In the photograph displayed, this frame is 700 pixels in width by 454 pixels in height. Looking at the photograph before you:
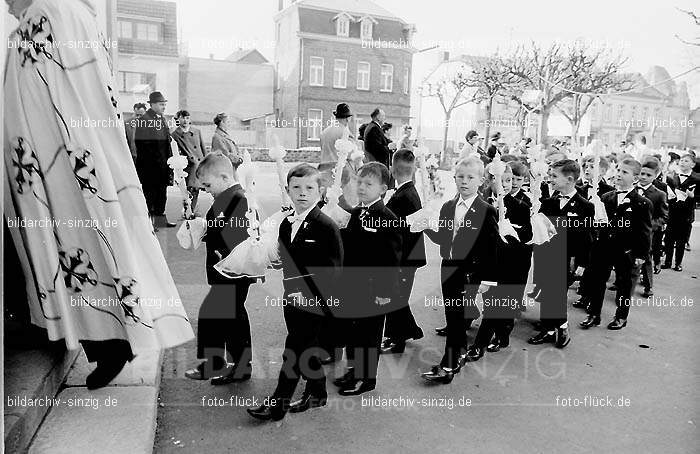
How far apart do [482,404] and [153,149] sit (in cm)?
687

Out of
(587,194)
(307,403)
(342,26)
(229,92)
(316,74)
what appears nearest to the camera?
(307,403)

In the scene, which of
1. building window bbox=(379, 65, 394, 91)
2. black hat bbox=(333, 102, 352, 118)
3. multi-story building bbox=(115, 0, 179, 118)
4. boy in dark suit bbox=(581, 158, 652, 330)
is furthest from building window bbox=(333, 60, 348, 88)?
boy in dark suit bbox=(581, 158, 652, 330)

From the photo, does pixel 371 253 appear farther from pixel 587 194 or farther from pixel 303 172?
pixel 587 194

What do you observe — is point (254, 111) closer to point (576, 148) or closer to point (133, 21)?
point (133, 21)

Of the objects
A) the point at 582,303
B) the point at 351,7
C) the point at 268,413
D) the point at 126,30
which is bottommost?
A: the point at 582,303

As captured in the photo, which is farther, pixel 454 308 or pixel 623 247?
pixel 623 247

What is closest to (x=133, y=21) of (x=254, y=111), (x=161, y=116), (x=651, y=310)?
(x=254, y=111)

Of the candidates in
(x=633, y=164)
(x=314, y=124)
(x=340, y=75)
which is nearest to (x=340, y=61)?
(x=340, y=75)

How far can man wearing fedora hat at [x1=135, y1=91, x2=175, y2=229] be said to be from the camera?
9016 mm

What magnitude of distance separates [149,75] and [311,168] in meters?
34.6

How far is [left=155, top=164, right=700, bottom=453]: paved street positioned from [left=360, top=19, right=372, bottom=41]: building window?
28.7 meters

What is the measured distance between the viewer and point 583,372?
4.58 metres

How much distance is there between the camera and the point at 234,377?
403 centimetres

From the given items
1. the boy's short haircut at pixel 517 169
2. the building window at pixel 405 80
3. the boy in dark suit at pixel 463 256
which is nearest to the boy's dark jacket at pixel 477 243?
the boy in dark suit at pixel 463 256
